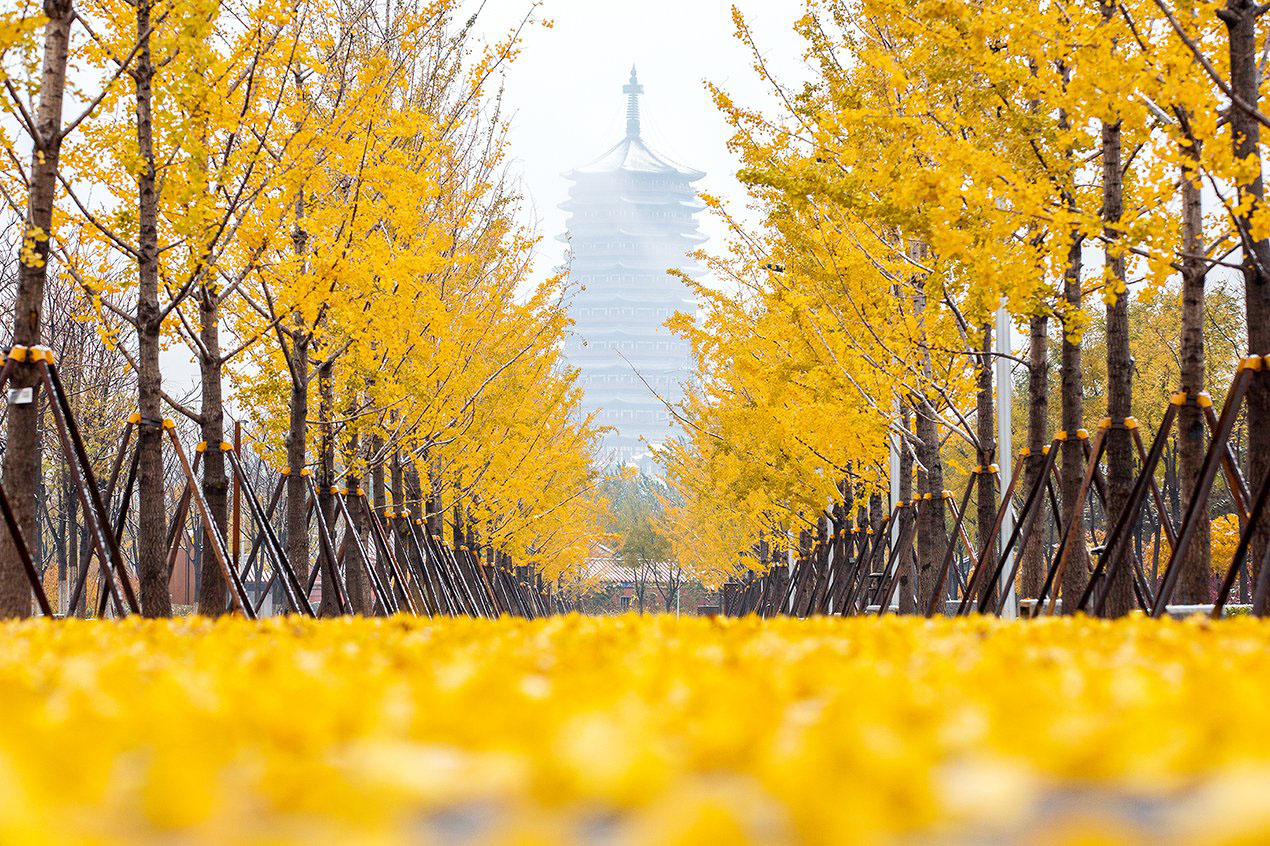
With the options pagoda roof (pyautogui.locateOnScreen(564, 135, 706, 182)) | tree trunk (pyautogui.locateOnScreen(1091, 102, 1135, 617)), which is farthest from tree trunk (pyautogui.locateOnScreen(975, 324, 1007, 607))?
pagoda roof (pyautogui.locateOnScreen(564, 135, 706, 182))

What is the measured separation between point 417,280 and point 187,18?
4.43m

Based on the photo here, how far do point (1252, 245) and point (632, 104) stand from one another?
615ft

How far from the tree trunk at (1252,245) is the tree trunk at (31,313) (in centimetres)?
653

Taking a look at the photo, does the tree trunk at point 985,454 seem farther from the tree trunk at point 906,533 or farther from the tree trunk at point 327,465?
the tree trunk at point 327,465

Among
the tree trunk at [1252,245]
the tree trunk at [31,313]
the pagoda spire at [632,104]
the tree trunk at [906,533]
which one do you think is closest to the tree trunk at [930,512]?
the tree trunk at [906,533]

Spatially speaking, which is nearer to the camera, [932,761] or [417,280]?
[932,761]

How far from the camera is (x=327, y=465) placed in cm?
1250

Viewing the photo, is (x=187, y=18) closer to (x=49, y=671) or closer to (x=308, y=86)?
(x=308, y=86)

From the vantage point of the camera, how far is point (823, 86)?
1242cm

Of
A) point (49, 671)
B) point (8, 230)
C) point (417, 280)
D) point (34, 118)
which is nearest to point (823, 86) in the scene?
point (417, 280)

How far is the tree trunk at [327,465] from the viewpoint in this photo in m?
11.8

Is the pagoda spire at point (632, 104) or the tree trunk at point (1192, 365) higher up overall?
the pagoda spire at point (632, 104)

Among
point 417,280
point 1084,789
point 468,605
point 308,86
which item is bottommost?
point 468,605

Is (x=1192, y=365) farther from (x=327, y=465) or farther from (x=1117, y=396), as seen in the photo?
(x=327, y=465)
